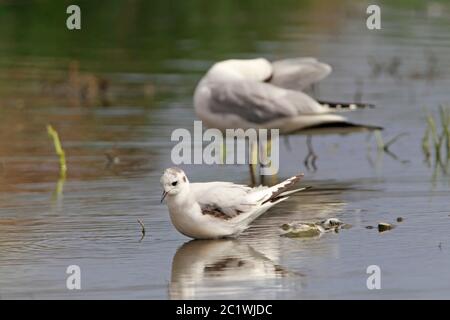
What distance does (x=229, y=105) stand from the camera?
509 inches

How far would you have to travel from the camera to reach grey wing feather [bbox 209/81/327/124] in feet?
42.3

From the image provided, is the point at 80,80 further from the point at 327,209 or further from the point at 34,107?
the point at 327,209

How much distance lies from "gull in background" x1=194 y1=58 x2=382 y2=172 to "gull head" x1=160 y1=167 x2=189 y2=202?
11.6 ft

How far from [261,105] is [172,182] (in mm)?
3666

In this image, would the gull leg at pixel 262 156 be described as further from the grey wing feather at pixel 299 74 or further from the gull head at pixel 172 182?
the gull head at pixel 172 182

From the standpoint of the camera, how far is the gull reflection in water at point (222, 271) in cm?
834

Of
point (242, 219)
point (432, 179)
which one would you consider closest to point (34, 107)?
point (432, 179)

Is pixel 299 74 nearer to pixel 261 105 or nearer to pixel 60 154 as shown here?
pixel 261 105

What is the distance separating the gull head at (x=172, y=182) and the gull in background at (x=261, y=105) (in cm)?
354

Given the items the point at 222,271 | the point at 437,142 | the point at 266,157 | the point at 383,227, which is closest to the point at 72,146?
the point at 266,157

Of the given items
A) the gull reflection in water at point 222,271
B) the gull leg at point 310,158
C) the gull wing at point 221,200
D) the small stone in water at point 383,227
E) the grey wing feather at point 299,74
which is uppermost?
the grey wing feather at point 299,74

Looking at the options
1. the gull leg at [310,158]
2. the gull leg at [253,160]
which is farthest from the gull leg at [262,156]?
the gull leg at [310,158]

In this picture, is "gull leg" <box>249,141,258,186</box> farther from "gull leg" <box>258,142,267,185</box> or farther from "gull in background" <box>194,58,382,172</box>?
"gull in background" <box>194,58,382,172</box>

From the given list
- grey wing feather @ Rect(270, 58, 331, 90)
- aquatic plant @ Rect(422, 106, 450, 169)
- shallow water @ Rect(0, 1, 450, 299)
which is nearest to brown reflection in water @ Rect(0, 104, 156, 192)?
shallow water @ Rect(0, 1, 450, 299)
